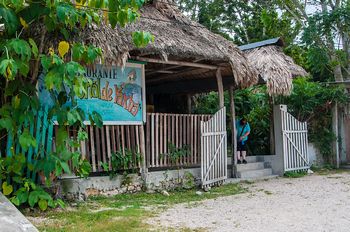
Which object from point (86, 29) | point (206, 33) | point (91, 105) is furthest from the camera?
point (206, 33)

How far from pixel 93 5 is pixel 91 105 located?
7.68ft

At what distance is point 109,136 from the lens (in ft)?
24.2

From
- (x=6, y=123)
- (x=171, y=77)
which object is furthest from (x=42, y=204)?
(x=171, y=77)

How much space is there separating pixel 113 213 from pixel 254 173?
513 cm

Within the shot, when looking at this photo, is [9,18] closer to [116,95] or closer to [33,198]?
[33,198]

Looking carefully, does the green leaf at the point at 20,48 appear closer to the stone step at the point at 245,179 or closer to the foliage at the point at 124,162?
the foliage at the point at 124,162

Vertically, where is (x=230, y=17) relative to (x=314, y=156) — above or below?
above

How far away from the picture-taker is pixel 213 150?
8.52 meters

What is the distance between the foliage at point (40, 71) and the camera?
470cm

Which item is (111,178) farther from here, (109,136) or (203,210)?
(203,210)

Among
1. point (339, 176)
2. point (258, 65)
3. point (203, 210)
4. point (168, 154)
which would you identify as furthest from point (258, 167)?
point (203, 210)

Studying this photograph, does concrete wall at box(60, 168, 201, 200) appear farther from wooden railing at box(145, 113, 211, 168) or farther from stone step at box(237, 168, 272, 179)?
stone step at box(237, 168, 272, 179)

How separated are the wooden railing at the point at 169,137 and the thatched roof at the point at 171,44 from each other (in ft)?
4.09

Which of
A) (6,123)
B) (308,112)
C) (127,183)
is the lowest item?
(127,183)
